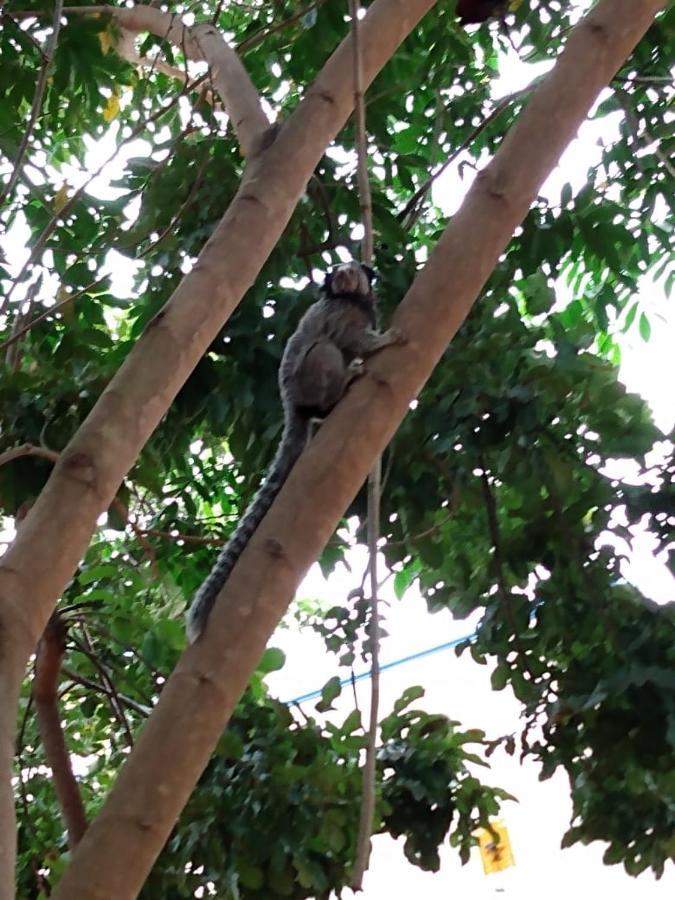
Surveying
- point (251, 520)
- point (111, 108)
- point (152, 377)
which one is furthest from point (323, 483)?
point (111, 108)

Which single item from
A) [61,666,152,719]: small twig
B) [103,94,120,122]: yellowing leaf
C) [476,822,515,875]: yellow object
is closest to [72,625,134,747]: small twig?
[61,666,152,719]: small twig

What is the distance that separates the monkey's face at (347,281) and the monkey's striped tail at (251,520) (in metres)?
0.40

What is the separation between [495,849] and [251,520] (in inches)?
46.4

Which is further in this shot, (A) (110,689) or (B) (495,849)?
(B) (495,849)

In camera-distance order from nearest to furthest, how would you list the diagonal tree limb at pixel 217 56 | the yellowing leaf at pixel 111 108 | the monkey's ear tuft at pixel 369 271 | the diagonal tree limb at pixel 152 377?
the diagonal tree limb at pixel 152 377 < the monkey's ear tuft at pixel 369 271 < the diagonal tree limb at pixel 217 56 < the yellowing leaf at pixel 111 108

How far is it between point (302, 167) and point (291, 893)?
1583mm

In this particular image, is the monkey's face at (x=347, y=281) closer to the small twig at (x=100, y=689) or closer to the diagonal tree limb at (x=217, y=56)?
the diagonal tree limb at (x=217, y=56)

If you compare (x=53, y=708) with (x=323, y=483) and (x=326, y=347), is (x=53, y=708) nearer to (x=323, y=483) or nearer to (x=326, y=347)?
(x=323, y=483)

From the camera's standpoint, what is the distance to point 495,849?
8.35ft

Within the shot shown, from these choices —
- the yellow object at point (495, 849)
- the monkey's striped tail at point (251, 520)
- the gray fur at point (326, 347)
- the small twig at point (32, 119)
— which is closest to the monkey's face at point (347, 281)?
the gray fur at point (326, 347)

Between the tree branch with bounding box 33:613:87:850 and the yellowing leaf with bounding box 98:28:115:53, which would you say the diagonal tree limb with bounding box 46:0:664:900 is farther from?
the yellowing leaf with bounding box 98:28:115:53

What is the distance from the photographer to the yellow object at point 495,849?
2.53 metres

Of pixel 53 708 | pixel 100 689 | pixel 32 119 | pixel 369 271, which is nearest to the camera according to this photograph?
pixel 32 119

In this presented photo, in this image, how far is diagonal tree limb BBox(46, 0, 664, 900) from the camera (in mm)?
1135
